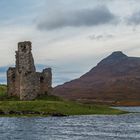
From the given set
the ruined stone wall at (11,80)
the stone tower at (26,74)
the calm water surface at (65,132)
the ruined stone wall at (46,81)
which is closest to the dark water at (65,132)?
the calm water surface at (65,132)

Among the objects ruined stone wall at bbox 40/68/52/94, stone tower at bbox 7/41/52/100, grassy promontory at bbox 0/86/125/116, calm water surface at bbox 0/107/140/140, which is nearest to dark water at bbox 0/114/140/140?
calm water surface at bbox 0/107/140/140

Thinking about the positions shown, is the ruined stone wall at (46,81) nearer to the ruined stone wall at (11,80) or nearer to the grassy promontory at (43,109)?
the ruined stone wall at (11,80)

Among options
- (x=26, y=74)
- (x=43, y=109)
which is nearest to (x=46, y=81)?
(x=26, y=74)

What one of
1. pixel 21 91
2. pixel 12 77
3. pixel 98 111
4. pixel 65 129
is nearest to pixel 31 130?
pixel 65 129

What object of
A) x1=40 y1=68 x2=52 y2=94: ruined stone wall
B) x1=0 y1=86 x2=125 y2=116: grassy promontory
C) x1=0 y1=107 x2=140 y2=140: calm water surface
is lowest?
x1=0 y1=107 x2=140 y2=140: calm water surface

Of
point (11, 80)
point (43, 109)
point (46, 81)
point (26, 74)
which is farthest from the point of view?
point (11, 80)

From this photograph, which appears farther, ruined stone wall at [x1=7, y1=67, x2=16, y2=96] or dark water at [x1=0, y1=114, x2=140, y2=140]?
ruined stone wall at [x1=7, y1=67, x2=16, y2=96]

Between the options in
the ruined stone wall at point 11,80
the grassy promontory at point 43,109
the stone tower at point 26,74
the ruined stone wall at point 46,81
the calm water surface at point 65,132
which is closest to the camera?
the calm water surface at point 65,132

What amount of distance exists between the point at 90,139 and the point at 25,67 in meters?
85.7

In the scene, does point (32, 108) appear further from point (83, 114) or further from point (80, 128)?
point (80, 128)

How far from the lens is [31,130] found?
93.4m

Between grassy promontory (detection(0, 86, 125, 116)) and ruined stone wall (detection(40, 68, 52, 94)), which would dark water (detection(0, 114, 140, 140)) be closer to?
grassy promontory (detection(0, 86, 125, 116))

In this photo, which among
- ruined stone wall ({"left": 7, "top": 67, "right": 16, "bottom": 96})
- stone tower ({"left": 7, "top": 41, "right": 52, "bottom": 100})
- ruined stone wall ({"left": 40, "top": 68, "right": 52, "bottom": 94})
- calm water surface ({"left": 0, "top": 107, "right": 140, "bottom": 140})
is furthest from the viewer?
ruined stone wall ({"left": 7, "top": 67, "right": 16, "bottom": 96})

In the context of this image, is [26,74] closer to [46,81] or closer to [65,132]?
[46,81]
